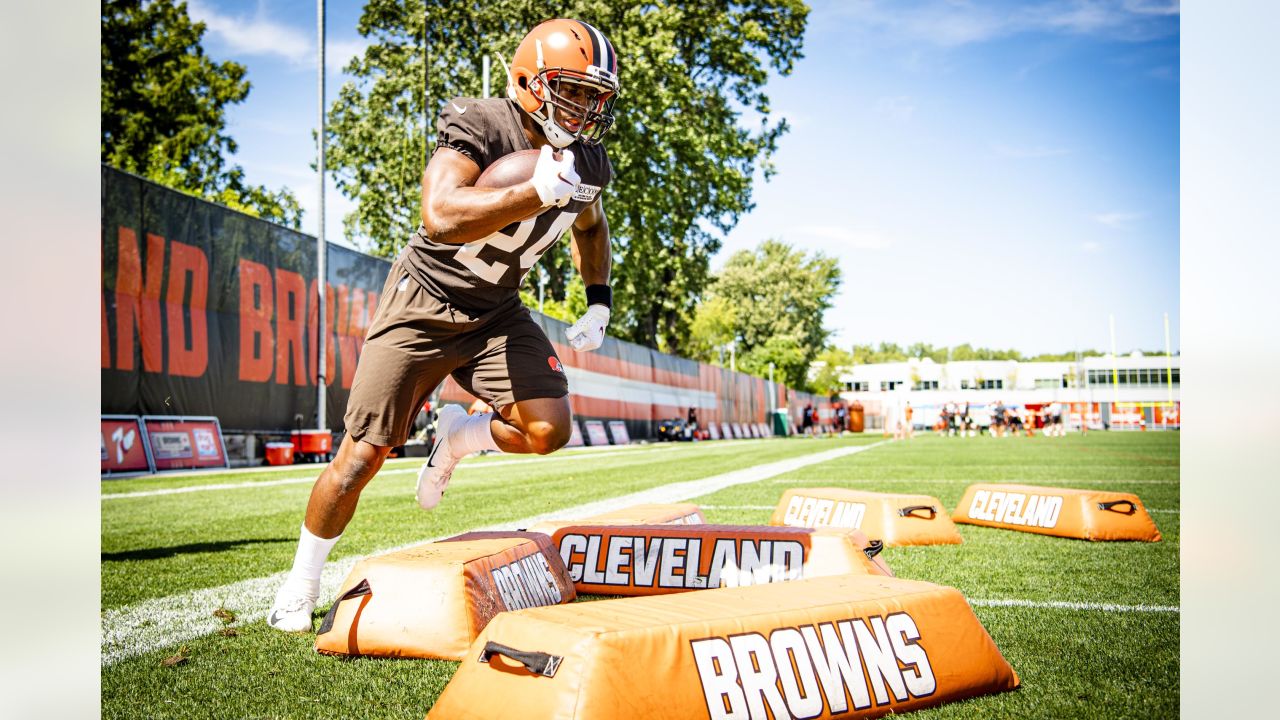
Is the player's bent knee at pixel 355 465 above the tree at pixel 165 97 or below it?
below

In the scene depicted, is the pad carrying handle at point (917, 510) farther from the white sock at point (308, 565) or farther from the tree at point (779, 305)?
the tree at point (779, 305)

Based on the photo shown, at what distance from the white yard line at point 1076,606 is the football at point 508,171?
2471 mm

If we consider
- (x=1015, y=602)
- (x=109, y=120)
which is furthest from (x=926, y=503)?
(x=109, y=120)

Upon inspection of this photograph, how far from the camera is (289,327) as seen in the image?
15.7 metres

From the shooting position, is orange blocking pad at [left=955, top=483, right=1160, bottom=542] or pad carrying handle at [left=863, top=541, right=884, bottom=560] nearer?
pad carrying handle at [left=863, top=541, right=884, bottom=560]

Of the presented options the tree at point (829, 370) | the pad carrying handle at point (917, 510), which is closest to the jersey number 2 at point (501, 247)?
the pad carrying handle at point (917, 510)

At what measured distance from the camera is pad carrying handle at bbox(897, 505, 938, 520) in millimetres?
5648

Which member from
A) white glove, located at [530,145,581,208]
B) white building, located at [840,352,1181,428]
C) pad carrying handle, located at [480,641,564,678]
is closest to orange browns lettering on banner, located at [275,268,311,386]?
white glove, located at [530,145,581,208]

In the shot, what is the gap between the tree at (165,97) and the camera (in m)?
27.4

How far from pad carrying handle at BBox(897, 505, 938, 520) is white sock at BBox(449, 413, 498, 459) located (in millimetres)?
2894

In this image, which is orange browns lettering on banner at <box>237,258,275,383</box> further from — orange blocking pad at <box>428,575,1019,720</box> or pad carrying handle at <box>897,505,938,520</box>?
orange blocking pad at <box>428,575,1019,720</box>

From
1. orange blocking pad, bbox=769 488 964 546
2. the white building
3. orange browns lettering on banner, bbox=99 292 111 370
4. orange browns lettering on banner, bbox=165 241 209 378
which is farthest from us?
the white building

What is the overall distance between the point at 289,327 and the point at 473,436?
1307 cm

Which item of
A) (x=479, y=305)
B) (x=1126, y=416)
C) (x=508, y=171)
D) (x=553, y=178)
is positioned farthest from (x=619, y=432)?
(x=1126, y=416)
